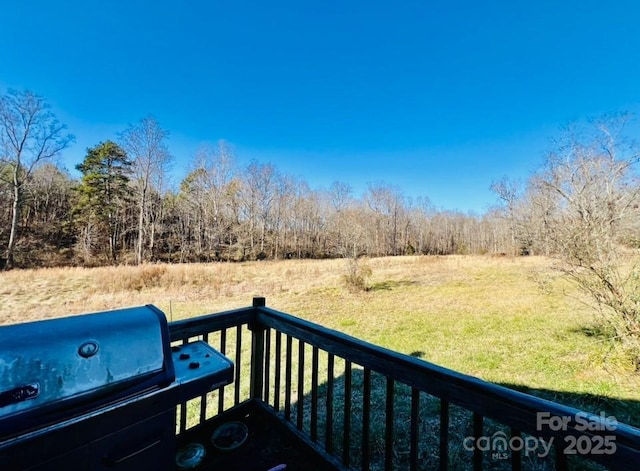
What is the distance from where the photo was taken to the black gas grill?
0.78 metres

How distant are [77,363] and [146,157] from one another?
62.8 feet

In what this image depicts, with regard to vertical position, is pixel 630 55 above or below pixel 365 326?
above

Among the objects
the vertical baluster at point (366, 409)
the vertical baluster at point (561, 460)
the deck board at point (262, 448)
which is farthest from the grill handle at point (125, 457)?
the vertical baluster at point (561, 460)

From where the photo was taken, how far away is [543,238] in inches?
183

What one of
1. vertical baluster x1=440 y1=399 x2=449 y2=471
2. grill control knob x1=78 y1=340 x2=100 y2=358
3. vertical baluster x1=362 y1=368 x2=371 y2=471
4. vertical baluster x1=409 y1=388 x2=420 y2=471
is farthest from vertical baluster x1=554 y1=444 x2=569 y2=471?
grill control knob x1=78 y1=340 x2=100 y2=358

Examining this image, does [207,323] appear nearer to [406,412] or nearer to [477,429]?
[477,429]

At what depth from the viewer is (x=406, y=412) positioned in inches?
116

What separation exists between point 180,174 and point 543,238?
23.0m

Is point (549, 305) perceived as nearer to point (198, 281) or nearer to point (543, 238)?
point (543, 238)

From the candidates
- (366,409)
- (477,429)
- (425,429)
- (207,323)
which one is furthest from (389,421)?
(425,429)

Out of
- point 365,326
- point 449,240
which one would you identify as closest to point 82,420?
point 365,326

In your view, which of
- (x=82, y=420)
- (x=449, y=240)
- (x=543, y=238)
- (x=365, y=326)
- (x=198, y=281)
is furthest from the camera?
(x=449, y=240)

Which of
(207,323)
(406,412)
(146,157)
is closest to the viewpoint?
(207,323)

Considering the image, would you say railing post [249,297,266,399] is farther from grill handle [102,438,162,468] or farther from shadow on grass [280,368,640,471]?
grill handle [102,438,162,468]
